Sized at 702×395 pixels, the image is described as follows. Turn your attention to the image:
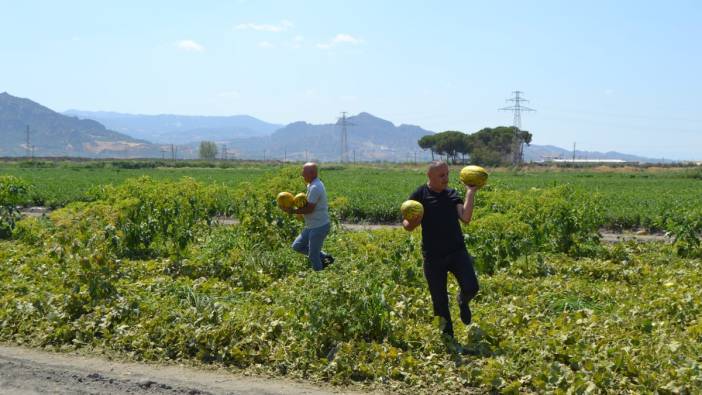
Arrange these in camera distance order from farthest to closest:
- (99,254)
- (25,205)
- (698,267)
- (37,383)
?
(25,205) < (698,267) < (99,254) < (37,383)

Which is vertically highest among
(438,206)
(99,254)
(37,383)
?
(438,206)

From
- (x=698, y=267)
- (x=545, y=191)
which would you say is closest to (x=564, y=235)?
(x=545, y=191)

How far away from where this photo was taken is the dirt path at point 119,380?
5.93 meters

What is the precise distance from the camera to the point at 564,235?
12.3 meters

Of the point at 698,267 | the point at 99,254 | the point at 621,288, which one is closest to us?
the point at 99,254

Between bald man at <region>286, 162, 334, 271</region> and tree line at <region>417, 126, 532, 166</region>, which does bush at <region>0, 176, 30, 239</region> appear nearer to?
bald man at <region>286, 162, 334, 271</region>

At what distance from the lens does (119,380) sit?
6152mm

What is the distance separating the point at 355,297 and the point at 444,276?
984 mm

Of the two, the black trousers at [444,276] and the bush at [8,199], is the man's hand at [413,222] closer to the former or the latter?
the black trousers at [444,276]

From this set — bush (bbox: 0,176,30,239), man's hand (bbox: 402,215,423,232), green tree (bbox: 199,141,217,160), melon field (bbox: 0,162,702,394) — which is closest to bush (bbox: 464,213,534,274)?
melon field (bbox: 0,162,702,394)

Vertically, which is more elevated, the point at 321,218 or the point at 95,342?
the point at 321,218

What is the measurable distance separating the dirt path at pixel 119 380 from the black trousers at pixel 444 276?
5.47 feet

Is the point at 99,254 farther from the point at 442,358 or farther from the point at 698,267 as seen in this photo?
the point at 698,267

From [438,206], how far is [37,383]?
4265 mm
